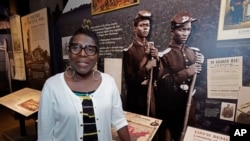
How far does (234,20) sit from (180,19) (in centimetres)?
42

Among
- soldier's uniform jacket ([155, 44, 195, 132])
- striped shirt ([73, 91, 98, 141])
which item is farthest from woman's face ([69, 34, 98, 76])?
soldier's uniform jacket ([155, 44, 195, 132])

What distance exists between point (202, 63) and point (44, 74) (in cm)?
292

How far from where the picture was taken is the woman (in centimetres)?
131

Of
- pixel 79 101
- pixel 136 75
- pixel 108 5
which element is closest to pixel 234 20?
pixel 136 75

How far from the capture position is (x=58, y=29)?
345 centimetres

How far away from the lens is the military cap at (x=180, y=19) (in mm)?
1729

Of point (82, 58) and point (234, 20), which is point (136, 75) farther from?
point (234, 20)

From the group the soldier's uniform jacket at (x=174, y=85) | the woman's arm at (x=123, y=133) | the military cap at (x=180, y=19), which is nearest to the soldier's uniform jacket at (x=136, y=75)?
the soldier's uniform jacket at (x=174, y=85)

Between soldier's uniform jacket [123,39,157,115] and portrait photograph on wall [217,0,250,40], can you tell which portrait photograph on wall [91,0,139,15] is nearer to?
soldier's uniform jacket [123,39,157,115]

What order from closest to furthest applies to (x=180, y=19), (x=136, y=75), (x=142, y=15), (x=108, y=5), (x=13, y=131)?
(x=180, y=19), (x=142, y=15), (x=136, y=75), (x=108, y=5), (x=13, y=131)

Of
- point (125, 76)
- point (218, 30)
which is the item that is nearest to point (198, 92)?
point (218, 30)

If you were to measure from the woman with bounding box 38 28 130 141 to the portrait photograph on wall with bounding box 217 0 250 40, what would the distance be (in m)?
0.85

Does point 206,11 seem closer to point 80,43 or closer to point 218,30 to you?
point 218,30

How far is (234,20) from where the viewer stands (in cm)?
148
